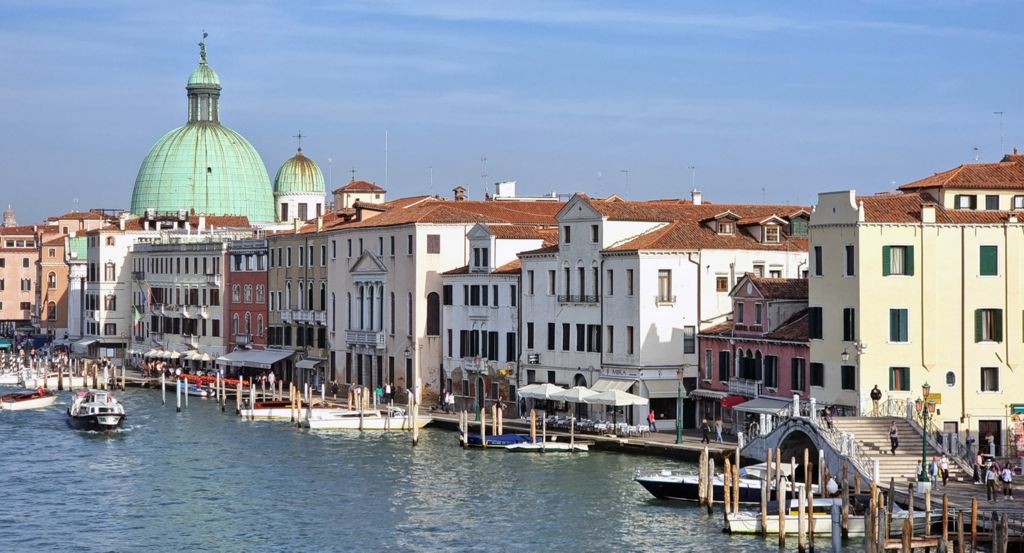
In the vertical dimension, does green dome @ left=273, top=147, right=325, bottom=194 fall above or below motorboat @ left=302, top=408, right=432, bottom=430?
above

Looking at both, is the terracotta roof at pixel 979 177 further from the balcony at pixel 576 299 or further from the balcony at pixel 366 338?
the balcony at pixel 366 338

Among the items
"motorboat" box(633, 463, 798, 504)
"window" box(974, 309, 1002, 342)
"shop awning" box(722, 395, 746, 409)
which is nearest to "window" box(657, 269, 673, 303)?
"shop awning" box(722, 395, 746, 409)

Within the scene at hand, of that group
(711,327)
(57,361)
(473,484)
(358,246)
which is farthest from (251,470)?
(57,361)

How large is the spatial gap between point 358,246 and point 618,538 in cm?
3470

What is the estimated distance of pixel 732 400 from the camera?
48250mm

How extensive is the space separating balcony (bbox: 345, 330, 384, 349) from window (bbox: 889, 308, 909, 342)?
88.7ft

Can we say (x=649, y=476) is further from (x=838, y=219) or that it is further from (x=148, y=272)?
(x=148, y=272)

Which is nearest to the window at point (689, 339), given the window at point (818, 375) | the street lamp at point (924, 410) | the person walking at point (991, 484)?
the window at point (818, 375)

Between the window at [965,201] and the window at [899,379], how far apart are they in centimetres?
470

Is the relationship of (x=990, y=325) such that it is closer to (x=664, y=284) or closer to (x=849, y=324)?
(x=849, y=324)

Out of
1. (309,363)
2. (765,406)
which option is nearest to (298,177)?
Answer: (309,363)

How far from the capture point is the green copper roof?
10812cm

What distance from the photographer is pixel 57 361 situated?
8956 centimetres

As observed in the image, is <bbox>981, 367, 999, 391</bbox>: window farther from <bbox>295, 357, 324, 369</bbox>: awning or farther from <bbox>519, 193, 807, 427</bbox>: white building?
<bbox>295, 357, 324, 369</bbox>: awning
